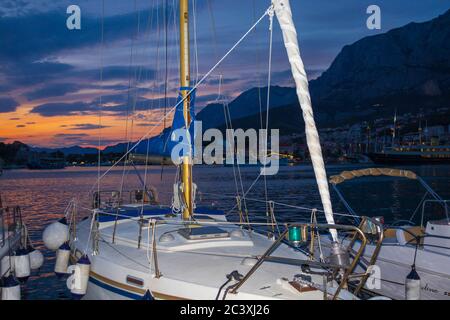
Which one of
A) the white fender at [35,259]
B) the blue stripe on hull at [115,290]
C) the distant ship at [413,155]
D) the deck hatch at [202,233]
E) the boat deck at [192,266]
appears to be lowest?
the white fender at [35,259]

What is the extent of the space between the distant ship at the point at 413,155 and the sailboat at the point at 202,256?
5352 inches

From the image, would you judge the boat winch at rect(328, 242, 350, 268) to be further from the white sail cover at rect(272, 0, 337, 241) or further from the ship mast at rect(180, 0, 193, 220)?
the ship mast at rect(180, 0, 193, 220)

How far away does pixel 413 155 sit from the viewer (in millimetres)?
141125

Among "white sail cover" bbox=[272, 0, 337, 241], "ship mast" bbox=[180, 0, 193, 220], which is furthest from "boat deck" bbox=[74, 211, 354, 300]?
"white sail cover" bbox=[272, 0, 337, 241]

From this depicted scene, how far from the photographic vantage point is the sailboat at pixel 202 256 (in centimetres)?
654

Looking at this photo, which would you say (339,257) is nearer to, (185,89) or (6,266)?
(185,89)

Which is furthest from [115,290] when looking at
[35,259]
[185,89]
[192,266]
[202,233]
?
[35,259]

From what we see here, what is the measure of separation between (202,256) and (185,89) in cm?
432

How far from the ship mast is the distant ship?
447 feet

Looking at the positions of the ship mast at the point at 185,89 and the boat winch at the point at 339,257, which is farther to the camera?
the ship mast at the point at 185,89

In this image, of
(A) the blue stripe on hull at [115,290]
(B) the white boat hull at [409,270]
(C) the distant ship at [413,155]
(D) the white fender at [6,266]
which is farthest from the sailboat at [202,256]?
(C) the distant ship at [413,155]

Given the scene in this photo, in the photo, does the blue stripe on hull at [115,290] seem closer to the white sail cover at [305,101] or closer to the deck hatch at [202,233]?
the deck hatch at [202,233]

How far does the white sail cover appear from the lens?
6.48m
